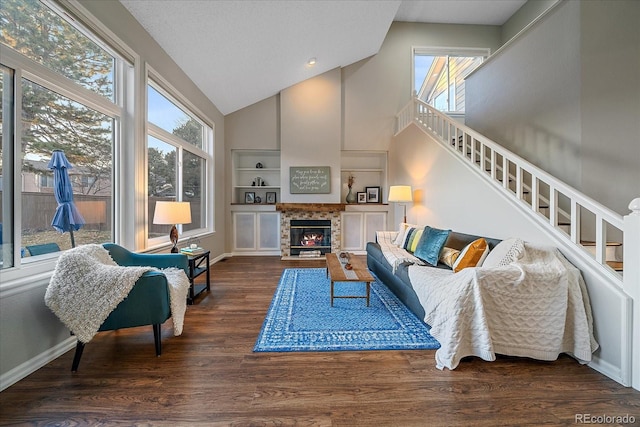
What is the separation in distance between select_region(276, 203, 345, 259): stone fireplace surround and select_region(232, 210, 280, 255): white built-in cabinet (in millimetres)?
284

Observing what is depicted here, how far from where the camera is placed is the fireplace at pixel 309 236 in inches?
223

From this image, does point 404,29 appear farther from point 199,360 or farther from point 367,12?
point 199,360

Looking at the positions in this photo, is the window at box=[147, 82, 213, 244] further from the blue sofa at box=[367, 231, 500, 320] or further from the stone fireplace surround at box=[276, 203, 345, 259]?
the blue sofa at box=[367, 231, 500, 320]

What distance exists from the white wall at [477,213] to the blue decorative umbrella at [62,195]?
3.86 meters

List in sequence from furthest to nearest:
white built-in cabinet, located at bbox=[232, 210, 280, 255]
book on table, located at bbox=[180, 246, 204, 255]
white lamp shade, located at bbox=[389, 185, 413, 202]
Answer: white built-in cabinet, located at bbox=[232, 210, 280, 255] → white lamp shade, located at bbox=[389, 185, 413, 202] → book on table, located at bbox=[180, 246, 204, 255]

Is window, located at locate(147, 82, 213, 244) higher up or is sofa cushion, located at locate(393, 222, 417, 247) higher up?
window, located at locate(147, 82, 213, 244)

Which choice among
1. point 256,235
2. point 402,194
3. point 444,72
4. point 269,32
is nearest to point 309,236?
point 256,235

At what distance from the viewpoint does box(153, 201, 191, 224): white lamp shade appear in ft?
8.96

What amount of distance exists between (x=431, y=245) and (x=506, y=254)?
105cm

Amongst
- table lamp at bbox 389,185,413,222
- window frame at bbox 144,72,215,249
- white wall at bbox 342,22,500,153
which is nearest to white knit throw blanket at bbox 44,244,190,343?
window frame at bbox 144,72,215,249

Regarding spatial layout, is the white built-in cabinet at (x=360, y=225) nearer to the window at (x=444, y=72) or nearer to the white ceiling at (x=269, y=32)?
the window at (x=444, y=72)

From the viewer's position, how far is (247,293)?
3297mm

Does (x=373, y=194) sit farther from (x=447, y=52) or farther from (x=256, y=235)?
(x=447, y=52)

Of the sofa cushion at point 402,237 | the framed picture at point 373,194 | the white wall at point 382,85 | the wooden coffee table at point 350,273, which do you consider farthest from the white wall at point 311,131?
the wooden coffee table at point 350,273
